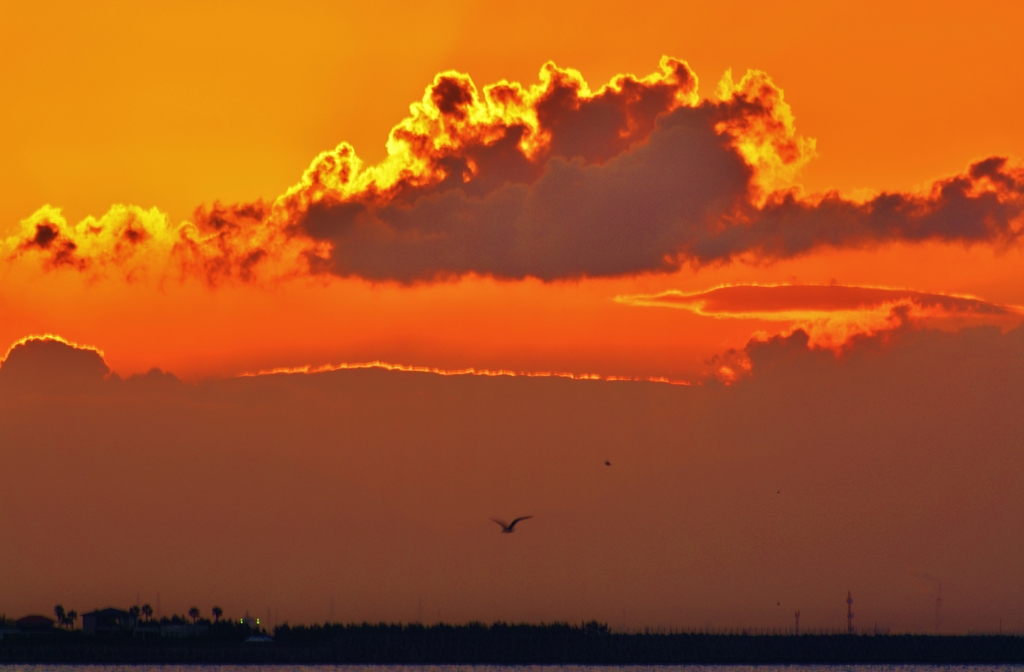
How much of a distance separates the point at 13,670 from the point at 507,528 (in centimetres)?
7395

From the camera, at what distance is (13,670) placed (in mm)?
197125

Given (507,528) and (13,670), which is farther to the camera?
(13,670)

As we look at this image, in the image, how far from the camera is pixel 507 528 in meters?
152

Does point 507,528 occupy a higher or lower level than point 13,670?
higher
